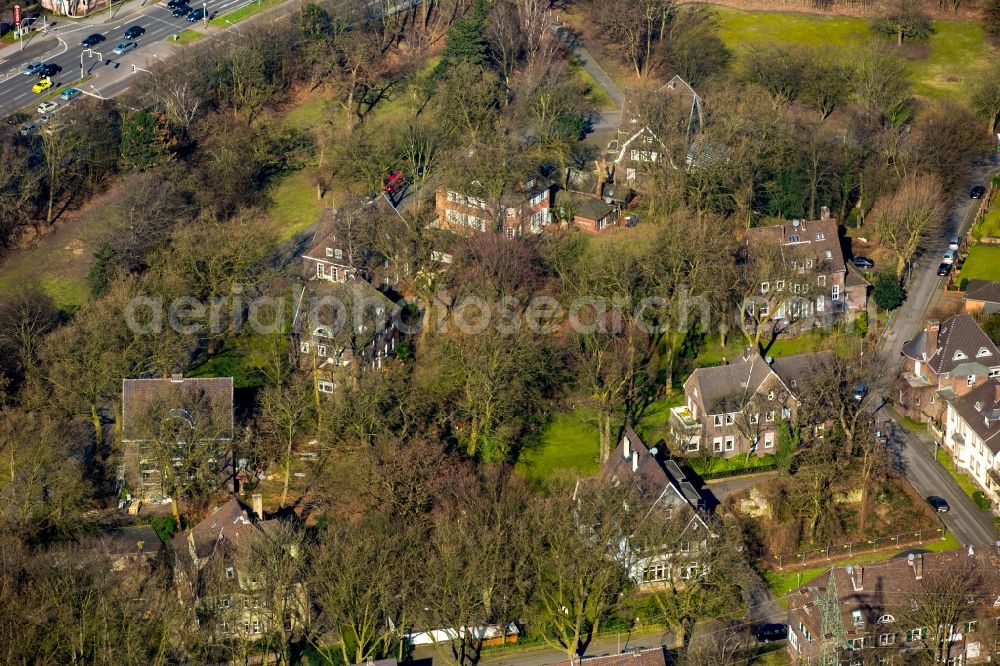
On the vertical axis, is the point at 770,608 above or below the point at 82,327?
below

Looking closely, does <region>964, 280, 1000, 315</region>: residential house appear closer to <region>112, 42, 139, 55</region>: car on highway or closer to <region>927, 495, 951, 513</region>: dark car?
<region>927, 495, 951, 513</region>: dark car

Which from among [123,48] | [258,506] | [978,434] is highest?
[123,48]

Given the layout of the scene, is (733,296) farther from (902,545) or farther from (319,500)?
(319,500)

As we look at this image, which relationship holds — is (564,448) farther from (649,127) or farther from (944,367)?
(649,127)

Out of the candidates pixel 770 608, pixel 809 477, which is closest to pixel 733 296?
pixel 809 477

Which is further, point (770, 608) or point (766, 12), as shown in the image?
point (766, 12)

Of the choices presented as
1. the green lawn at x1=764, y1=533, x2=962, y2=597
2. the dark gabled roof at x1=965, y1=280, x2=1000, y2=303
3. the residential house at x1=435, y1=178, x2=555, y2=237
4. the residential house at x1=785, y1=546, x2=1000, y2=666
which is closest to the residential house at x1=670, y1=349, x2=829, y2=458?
the green lawn at x1=764, y1=533, x2=962, y2=597

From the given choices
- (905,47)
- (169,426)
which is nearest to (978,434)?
(169,426)
